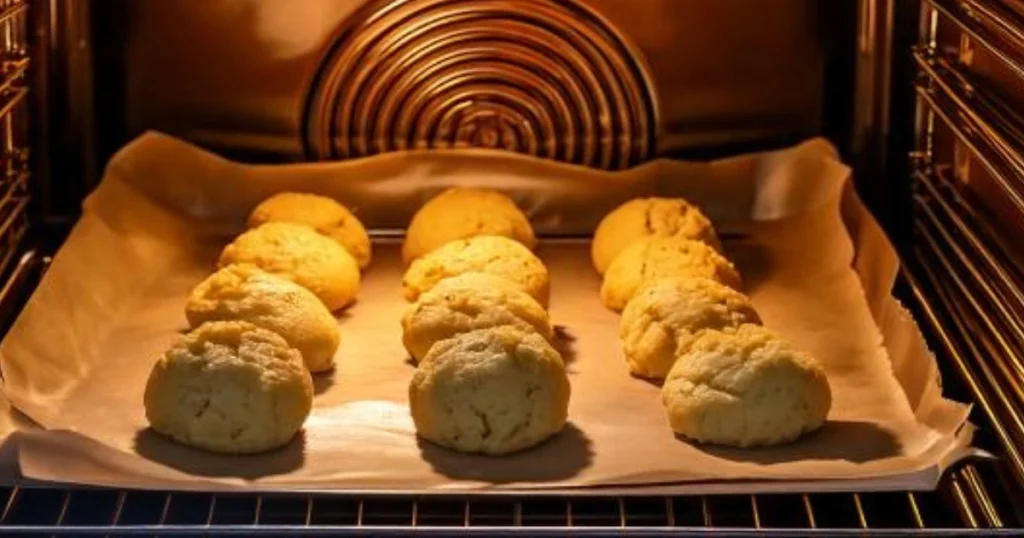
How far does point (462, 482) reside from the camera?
1.67 m

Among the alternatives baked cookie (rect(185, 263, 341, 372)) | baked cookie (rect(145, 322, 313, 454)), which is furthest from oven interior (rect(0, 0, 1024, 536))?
baked cookie (rect(145, 322, 313, 454))

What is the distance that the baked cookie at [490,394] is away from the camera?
1.72 meters

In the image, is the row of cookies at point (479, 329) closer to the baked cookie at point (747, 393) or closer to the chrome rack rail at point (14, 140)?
the baked cookie at point (747, 393)

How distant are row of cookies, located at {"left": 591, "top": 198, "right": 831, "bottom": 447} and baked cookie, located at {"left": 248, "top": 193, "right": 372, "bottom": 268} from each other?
28cm

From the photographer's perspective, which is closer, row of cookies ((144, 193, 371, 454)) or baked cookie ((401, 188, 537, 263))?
row of cookies ((144, 193, 371, 454))

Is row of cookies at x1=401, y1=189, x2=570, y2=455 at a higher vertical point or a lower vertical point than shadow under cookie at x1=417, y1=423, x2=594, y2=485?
higher

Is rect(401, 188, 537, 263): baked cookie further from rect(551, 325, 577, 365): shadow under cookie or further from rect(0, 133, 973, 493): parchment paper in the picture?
rect(551, 325, 577, 365): shadow under cookie

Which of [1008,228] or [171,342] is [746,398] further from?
[171,342]

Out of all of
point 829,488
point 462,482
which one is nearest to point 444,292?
point 462,482

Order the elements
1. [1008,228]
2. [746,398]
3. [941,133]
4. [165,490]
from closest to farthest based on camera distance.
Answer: [165,490] → [746,398] → [1008,228] → [941,133]

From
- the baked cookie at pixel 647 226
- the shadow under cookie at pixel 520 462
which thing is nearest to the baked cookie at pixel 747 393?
the shadow under cookie at pixel 520 462

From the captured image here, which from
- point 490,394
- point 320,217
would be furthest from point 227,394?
point 320,217

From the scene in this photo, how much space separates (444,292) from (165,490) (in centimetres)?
48

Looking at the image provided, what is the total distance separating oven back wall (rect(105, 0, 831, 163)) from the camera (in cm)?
229
